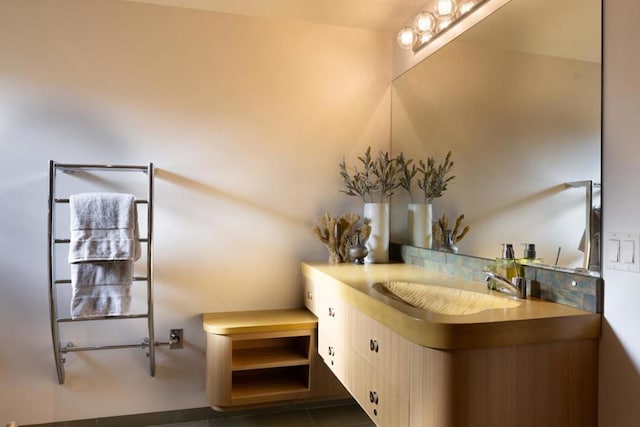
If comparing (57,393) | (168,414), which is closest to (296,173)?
(168,414)

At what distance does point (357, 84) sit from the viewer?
8.86 ft

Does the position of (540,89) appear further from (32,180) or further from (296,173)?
(32,180)

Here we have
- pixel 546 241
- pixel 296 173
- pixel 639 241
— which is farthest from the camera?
pixel 296 173

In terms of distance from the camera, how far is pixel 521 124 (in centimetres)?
166

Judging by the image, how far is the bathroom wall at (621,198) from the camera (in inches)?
46.3

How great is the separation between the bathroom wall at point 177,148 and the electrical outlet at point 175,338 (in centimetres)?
4

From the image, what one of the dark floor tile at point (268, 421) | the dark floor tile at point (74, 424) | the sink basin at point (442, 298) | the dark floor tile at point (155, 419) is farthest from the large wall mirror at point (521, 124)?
the dark floor tile at point (74, 424)

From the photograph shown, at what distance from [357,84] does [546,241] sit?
1606 mm

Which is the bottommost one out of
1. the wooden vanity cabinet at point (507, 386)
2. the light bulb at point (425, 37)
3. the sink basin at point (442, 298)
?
the wooden vanity cabinet at point (507, 386)

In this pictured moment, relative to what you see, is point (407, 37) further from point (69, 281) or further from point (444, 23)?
point (69, 281)

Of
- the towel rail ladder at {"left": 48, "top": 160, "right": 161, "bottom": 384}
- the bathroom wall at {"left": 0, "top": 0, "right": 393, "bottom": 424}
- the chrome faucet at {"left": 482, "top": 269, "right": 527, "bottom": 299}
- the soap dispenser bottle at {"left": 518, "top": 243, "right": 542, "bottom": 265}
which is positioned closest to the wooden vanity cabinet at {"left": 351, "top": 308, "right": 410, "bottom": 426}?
the chrome faucet at {"left": 482, "top": 269, "right": 527, "bottom": 299}

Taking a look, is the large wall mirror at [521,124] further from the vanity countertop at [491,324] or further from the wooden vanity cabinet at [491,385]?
the wooden vanity cabinet at [491,385]

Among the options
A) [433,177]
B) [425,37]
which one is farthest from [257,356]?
[425,37]

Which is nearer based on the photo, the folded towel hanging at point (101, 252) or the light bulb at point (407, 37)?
the folded towel hanging at point (101, 252)
